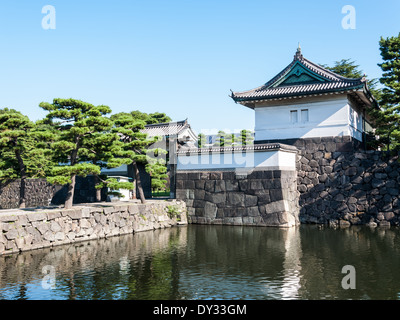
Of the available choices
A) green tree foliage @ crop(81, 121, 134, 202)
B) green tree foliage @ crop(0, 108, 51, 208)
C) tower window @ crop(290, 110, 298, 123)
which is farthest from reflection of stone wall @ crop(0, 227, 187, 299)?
tower window @ crop(290, 110, 298, 123)

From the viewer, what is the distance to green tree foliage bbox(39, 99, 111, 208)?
13156mm

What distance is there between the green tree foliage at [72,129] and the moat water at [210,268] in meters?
2.57

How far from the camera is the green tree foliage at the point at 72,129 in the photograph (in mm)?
13156

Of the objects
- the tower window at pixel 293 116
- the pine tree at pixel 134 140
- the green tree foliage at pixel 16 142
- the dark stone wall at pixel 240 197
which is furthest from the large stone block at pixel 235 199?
the green tree foliage at pixel 16 142

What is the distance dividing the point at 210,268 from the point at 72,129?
7516 millimetres

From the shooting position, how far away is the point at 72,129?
13242mm

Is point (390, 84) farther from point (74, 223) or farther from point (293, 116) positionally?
point (74, 223)

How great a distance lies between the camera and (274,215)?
15.8m

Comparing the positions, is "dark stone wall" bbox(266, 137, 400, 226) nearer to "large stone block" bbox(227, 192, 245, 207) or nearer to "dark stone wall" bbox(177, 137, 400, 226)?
"dark stone wall" bbox(177, 137, 400, 226)

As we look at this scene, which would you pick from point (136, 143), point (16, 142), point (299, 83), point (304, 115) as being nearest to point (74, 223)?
point (136, 143)

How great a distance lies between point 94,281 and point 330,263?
5.51m

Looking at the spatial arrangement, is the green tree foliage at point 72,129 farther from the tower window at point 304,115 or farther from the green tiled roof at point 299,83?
the tower window at point 304,115

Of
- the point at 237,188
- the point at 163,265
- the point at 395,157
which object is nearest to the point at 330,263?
the point at 163,265

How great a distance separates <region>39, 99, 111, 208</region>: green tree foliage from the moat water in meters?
2.57
